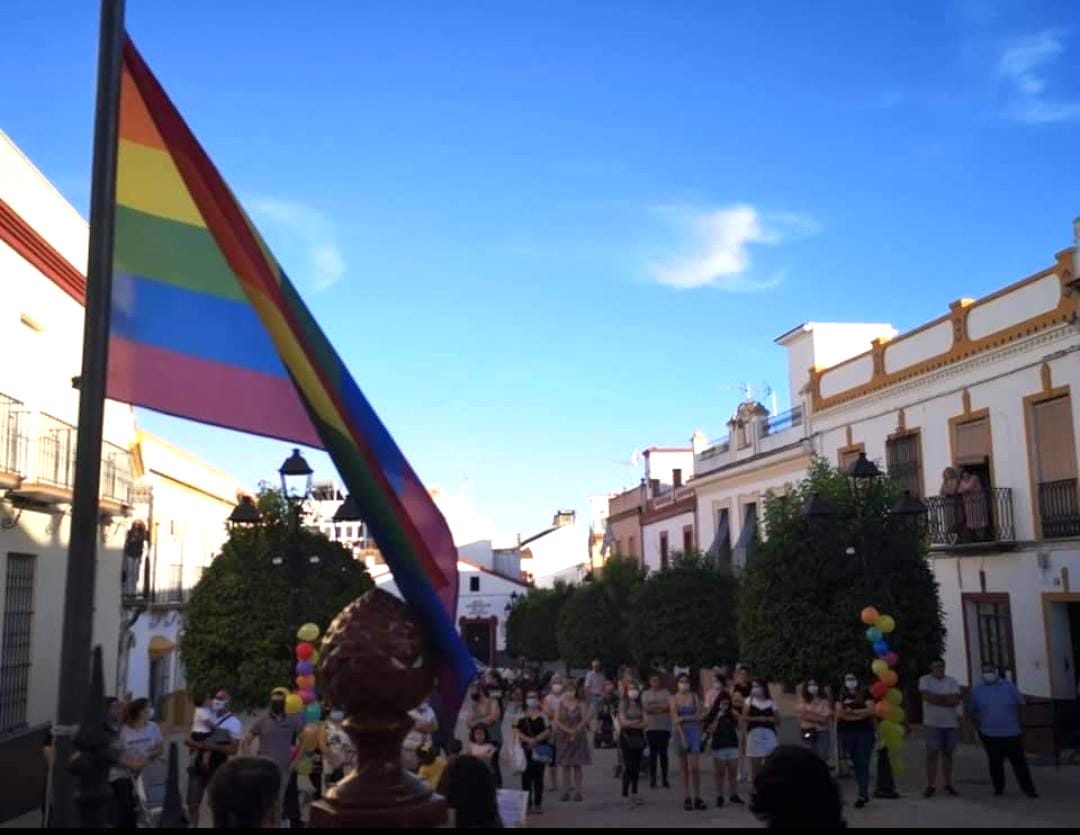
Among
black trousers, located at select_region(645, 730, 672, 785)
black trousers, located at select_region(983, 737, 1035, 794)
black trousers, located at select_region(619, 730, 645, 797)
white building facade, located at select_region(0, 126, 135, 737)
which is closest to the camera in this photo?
Result: black trousers, located at select_region(983, 737, 1035, 794)

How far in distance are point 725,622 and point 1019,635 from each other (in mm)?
7000

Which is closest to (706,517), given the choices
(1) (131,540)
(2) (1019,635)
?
(2) (1019,635)

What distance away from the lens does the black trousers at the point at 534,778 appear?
1280cm

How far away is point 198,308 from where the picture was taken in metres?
5.44

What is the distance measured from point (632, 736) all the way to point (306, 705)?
4.16 m

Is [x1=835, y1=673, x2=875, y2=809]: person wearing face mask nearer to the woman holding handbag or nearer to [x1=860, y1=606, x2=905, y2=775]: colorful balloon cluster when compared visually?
[x1=860, y1=606, x2=905, y2=775]: colorful balloon cluster

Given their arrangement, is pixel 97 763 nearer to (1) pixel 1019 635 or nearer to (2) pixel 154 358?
(2) pixel 154 358

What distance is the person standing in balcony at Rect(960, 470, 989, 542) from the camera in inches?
762

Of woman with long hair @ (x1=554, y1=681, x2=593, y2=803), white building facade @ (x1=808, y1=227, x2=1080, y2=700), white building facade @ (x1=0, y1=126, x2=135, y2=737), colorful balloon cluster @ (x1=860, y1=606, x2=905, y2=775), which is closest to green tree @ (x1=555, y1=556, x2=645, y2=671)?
white building facade @ (x1=808, y1=227, x2=1080, y2=700)

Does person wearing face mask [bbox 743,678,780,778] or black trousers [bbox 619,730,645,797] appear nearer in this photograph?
person wearing face mask [bbox 743,678,780,778]

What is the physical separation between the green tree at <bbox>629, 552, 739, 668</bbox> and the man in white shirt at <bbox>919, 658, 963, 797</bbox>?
10.6 metres

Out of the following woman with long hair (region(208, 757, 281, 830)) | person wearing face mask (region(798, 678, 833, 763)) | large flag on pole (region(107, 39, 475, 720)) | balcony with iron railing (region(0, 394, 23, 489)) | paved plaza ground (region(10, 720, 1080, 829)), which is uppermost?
balcony with iron railing (region(0, 394, 23, 489))

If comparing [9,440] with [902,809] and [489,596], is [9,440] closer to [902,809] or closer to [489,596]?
[902,809]

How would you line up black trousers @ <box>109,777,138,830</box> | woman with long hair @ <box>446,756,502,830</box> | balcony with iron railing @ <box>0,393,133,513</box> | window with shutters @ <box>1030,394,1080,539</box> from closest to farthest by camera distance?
woman with long hair @ <box>446,756,502,830</box>
black trousers @ <box>109,777,138,830</box>
balcony with iron railing @ <box>0,393,133,513</box>
window with shutters @ <box>1030,394,1080,539</box>
